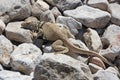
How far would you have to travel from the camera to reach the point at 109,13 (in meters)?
8.22

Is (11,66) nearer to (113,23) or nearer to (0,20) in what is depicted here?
(0,20)

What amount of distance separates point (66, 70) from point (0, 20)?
69.3 inches

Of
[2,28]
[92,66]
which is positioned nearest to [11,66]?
[2,28]

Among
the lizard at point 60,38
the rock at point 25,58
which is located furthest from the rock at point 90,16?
the rock at point 25,58

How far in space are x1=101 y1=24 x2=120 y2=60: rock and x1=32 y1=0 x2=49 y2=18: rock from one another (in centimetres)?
115

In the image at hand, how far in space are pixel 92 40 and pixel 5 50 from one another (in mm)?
1462

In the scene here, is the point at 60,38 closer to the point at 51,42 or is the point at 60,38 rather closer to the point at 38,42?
the point at 51,42

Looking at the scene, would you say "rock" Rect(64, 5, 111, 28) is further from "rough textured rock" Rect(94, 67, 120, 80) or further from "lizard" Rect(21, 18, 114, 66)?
"rough textured rock" Rect(94, 67, 120, 80)

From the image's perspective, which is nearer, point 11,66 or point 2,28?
point 11,66

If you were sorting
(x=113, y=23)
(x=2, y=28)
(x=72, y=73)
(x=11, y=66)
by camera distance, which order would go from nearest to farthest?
(x=72, y=73), (x=11, y=66), (x=2, y=28), (x=113, y=23)

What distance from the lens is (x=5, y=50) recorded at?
7211 mm

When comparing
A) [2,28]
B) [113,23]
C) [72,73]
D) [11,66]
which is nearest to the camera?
[72,73]

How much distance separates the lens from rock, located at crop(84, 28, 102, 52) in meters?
7.56

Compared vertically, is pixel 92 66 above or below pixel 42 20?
below
